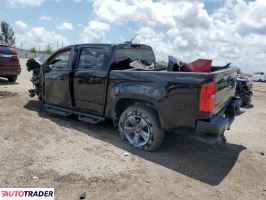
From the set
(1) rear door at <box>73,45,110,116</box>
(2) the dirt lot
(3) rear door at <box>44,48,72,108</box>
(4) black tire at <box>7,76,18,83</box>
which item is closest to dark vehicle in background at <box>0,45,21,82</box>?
(4) black tire at <box>7,76,18,83</box>

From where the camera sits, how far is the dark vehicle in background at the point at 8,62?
44.7 feet

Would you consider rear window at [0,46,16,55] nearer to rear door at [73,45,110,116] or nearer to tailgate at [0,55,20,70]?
tailgate at [0,55,20,70]

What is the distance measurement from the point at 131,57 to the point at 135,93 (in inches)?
52.4

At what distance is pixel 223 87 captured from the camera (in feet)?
19.1

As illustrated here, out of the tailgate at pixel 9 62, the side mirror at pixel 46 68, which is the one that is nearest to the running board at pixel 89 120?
the side mirror at pixel 46 68

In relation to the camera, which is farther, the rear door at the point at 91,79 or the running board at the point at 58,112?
the running board at the point at 58,112

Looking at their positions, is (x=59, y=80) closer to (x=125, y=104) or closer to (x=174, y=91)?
(x=125, y=104)

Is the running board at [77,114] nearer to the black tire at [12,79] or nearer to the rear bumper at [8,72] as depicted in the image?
the rear bumper at [8,72]

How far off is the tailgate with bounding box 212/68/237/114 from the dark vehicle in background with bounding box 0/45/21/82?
991cm

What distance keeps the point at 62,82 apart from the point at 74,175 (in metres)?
3.20

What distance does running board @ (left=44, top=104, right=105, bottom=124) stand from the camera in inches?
273

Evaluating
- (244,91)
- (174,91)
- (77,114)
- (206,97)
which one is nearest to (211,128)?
(206,97)

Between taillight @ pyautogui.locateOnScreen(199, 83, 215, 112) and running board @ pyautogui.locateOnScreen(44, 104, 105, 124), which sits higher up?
taillight @ pyautogui.locateOnScreen(199, 83, 215, 112)

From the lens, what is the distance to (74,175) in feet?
15.9
